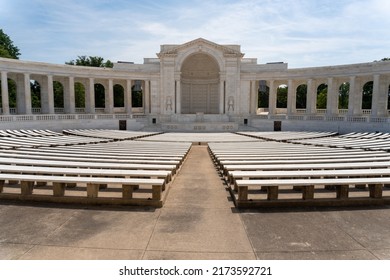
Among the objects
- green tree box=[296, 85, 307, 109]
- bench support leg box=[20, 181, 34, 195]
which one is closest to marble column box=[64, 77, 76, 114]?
bench support leg box=[20, 181, 34, 195]

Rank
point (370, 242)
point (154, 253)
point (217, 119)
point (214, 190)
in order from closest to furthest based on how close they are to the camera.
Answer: point (154, 253)
point (370, 242)
point (214, 190)
point (217, 119)

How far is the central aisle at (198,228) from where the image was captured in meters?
5.75

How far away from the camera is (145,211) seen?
8.18 meters

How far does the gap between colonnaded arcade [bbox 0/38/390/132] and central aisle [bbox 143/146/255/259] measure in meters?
36.8

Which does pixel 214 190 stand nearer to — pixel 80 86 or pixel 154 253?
pixel 154 253

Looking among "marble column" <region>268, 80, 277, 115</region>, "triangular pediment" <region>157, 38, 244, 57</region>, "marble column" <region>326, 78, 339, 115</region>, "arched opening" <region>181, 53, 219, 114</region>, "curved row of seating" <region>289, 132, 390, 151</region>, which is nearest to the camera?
"curved row of seating" <region>289, 132, 390, 151</region>

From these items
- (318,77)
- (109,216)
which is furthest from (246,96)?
(109,216)

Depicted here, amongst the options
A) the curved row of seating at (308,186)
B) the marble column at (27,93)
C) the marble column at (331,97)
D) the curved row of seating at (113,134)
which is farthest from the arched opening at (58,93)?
the curved row of seating at (308,186)

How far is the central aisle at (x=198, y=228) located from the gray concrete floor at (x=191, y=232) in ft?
0.07

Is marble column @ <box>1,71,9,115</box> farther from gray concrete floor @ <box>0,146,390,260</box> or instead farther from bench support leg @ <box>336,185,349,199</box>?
bench support leg @ <box>336,185,349,199</box>

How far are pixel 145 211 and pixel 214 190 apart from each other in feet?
11.0

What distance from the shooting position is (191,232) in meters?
6.75

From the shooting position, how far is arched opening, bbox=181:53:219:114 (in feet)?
188

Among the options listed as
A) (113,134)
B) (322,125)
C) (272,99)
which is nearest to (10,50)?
(113,134)
